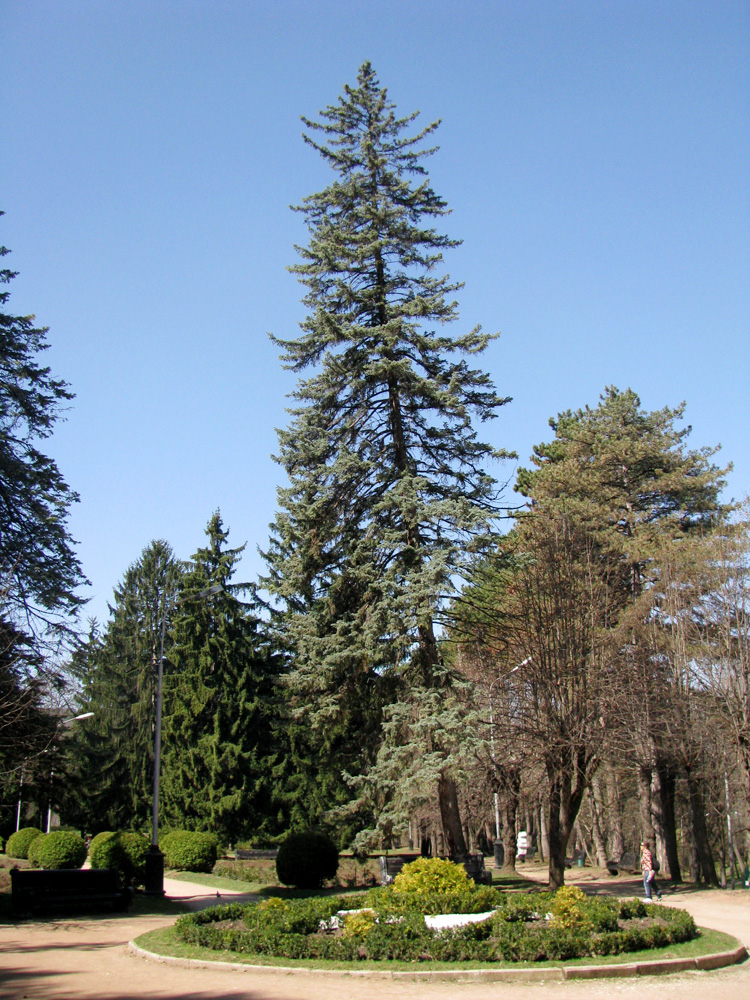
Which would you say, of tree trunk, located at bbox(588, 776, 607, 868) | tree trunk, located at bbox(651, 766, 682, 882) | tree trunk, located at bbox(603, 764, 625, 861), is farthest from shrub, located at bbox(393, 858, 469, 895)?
tree trunk, located at bbox(603, 764, 625, 861)

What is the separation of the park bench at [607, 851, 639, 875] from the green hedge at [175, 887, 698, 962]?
19.6 meters

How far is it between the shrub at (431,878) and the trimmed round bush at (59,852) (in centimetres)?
1198

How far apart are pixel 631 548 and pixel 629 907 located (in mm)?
16956

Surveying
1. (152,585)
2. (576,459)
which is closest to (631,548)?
(576,459)

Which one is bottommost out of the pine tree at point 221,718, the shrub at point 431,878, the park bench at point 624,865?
the park bench at point 624,865

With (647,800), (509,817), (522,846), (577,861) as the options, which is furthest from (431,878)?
(522,846)

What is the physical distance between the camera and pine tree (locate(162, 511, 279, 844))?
1314 inches

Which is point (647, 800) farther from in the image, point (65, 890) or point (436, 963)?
point (436, 963)

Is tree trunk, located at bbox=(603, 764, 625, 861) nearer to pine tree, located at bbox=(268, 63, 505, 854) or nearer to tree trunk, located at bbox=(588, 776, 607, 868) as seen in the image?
tree trunk, located at bbox=(588, 776, 607, 868)

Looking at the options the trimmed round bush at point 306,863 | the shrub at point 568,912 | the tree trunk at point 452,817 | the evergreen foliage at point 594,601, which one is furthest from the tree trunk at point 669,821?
the shrub at point 568,912

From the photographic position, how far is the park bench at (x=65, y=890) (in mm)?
18359

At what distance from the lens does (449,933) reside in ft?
37.3

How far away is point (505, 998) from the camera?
9227 millimetres

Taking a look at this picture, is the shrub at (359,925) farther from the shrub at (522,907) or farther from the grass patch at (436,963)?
the shrub at (522,907)
